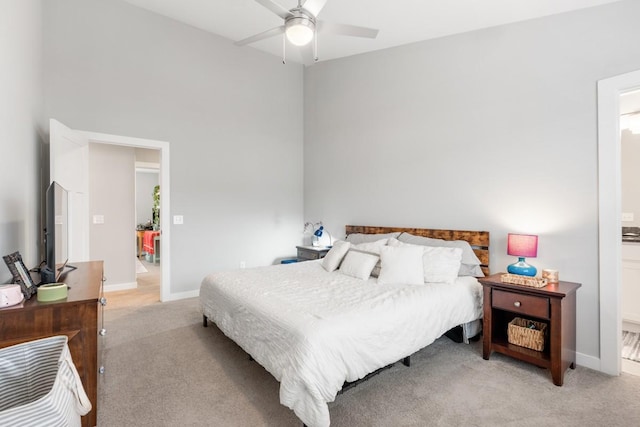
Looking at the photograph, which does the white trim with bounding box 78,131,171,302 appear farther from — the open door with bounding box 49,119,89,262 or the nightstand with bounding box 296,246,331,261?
the nightstand with bounding box 296,246,331,261

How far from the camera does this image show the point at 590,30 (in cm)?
262

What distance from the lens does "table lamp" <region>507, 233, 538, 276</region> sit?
2715 millimetres

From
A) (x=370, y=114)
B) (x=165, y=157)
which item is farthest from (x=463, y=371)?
(x=165, y=157)

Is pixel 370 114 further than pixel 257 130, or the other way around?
pixel 257 130

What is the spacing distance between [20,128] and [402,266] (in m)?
3.30

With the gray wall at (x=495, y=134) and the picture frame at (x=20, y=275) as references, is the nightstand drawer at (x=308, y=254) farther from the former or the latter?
the picture frame at (x=20, y=275)

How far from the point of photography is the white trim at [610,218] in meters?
2.49

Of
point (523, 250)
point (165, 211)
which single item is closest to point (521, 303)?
point (523, 250)

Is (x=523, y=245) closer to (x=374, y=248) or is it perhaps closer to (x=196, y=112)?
(x=374, y=248)

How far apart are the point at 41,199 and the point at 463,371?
4.24m

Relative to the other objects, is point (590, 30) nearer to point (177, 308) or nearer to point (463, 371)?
point (463, 371)

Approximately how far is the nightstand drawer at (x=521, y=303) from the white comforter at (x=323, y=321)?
0.78ft

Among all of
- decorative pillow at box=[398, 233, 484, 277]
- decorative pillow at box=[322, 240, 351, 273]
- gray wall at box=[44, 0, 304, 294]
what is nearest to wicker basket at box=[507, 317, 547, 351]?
decorative pillow at box=[398, 233, 484, 277]

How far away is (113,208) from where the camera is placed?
5.02m
